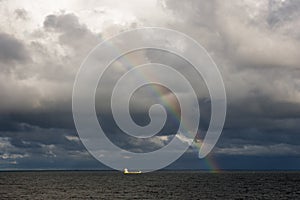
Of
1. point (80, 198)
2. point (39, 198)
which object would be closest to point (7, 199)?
point (39, 198)

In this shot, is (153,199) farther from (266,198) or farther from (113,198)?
(266,198)

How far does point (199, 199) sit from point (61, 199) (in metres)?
45.6

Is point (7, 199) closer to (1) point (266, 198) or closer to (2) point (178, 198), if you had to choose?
(2) point (178, 198)

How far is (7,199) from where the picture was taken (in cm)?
14400

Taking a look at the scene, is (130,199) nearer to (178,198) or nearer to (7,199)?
(178,198)

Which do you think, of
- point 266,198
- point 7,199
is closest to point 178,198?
point 266,198

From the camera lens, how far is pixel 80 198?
5719 inches

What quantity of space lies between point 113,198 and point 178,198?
22.5m

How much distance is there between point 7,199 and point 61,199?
18.6 meters

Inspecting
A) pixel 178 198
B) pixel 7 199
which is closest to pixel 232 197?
pixel 178 198

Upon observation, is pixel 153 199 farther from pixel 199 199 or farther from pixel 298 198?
pixel 298 198

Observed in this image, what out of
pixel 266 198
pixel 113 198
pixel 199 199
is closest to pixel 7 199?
pixel 113 198

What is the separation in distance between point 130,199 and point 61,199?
22.8m

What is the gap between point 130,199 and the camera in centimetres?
14375
